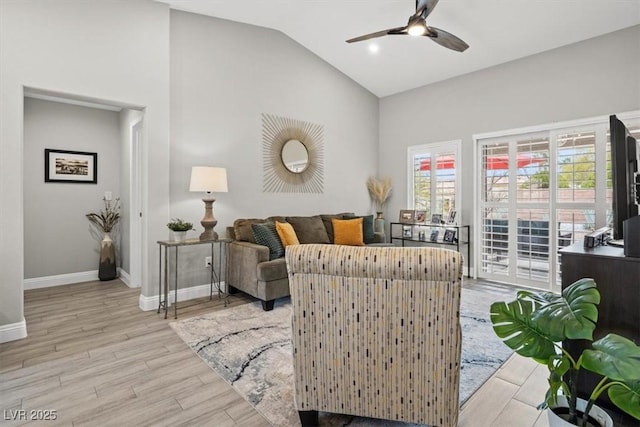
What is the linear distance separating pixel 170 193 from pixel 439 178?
398 cm

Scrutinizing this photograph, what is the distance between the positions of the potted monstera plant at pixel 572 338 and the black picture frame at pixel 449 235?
3.47m

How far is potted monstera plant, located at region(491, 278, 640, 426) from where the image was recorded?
1220 mm

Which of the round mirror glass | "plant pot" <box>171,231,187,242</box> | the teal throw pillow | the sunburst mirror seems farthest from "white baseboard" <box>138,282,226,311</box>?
the teal throw pillow

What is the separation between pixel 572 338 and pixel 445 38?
296 cm

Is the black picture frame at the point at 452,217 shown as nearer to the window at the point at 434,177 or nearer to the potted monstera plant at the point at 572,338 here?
the window at the point at 434,177

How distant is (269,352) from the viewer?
2547 millimetres

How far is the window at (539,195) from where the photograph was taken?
3826 millimetres

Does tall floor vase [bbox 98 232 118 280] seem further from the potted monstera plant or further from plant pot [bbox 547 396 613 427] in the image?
plant pot [bbox 547 396 613 427]

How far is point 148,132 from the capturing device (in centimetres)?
351

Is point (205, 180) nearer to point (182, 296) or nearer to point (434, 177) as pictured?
point (182, 296)

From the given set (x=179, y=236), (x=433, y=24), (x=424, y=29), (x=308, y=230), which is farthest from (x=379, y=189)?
(x=179, y=236)

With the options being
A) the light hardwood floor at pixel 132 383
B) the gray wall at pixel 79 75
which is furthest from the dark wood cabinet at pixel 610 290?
the gray wall at pixel 79 75

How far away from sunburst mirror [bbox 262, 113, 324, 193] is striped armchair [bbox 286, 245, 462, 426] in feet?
10.5

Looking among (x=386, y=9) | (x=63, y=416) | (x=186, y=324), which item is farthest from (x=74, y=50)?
(x=386, y=9)
